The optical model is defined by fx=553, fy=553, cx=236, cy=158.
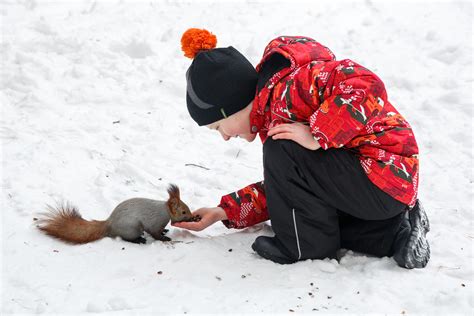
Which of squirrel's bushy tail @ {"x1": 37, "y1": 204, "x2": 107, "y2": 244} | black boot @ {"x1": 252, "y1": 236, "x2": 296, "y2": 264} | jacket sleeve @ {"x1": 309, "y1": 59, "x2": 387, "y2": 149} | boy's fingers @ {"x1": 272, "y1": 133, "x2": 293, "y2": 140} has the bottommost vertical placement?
black boot @ {"x1": 252, "y1": 236, "x2": 296, "y2": 264}

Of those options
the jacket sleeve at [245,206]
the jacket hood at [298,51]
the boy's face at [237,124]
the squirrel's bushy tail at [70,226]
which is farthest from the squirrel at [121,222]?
the jacket hood at [298,51]

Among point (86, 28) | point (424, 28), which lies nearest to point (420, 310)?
point (424, 28)

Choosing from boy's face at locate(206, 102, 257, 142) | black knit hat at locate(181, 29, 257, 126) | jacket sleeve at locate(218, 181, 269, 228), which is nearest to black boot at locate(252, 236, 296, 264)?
jacket sleeve at locate(218, 181, 269, 228)

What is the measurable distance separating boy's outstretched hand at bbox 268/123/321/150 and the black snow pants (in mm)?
48

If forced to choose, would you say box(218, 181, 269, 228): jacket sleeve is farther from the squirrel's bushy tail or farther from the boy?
the squirrel's bushy tail

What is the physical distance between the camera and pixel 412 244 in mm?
2484

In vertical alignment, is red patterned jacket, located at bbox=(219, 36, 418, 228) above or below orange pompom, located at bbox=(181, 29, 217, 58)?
below

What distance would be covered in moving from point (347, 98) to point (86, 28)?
3749mm

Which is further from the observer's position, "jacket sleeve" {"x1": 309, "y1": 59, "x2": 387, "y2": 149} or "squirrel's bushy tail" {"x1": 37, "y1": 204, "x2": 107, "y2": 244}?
"squirrel's bushy tail" {"x1": 37, "y1": 204, "x2": 107, "y2": 244}

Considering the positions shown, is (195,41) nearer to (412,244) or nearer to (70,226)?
(70,226)

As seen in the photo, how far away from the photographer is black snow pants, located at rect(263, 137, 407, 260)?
2.52 metres

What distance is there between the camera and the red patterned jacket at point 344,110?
7.72 feet

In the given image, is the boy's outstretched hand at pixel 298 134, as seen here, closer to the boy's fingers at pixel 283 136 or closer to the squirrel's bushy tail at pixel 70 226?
the boy's fingers at pixel 283 136

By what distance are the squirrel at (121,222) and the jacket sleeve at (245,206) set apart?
253mm
